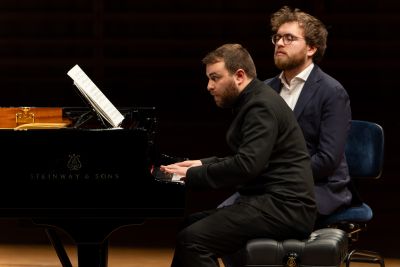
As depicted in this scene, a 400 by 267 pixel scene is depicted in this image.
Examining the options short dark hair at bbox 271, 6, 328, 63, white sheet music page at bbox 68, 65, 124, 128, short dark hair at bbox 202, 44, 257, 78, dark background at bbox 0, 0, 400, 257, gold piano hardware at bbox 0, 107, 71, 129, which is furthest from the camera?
dark background at bbox 0, 0, 400, 257

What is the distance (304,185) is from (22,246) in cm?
246

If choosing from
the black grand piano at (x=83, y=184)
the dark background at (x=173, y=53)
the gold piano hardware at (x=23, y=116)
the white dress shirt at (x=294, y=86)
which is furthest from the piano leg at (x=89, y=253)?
the dark background at (x=173, y=53)

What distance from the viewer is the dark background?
559cm

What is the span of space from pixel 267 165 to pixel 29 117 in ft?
3.85

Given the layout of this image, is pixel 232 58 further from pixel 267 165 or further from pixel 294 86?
pixel 294 86

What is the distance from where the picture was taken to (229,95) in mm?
2891

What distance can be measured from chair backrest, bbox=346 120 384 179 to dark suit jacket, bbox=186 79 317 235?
651mm

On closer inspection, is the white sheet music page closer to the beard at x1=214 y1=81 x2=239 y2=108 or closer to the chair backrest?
the beard at x1=214 y1=81 x2=239 y2=108

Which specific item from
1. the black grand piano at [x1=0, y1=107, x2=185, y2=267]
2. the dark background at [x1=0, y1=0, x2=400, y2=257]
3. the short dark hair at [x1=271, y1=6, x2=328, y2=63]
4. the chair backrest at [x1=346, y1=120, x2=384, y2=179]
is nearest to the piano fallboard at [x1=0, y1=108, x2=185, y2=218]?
the black grand piano at [x1=0, y1=107, x2=185, y2=267]

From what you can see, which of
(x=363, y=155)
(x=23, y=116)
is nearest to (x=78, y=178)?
(x=23, y=116)

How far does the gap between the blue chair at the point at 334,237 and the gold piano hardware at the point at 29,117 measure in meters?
0.99

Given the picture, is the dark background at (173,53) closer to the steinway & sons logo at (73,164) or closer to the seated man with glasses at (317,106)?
the seated man with glasses at (317,106)

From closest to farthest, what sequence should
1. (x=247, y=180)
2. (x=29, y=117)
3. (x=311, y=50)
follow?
(x=247, y=180)
(x=311, y=50)
(x=29, y=117)

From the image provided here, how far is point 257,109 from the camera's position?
109 inches
